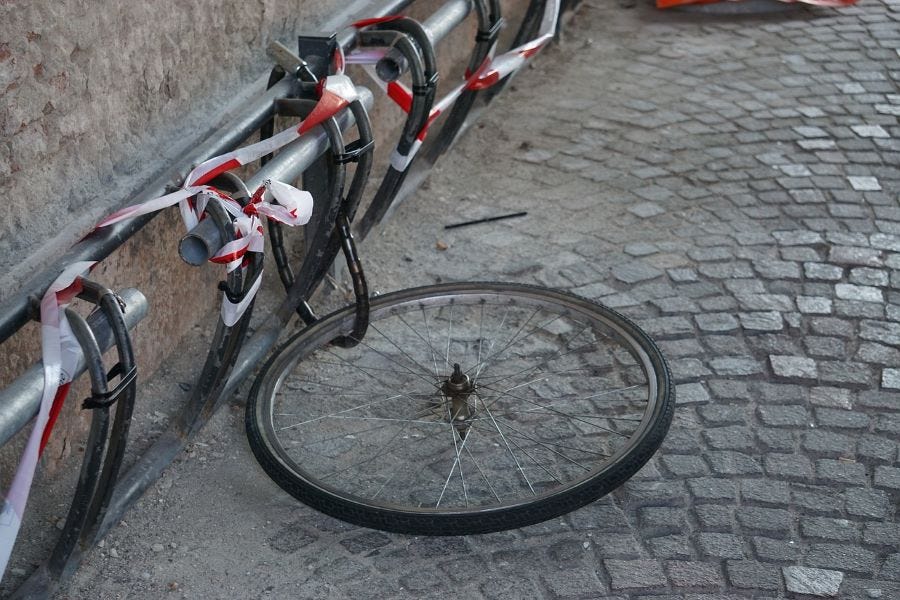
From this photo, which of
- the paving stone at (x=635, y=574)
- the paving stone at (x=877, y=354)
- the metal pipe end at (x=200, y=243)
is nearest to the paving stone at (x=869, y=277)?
the paving stone at (x=877, y=354)

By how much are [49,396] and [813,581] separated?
6.87 ft

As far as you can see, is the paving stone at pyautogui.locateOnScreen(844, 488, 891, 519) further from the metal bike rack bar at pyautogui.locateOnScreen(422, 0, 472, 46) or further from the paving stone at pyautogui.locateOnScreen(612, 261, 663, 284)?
the metal bike rack bar at pyautogui.locateOnScreen(422, 0, 472, 46)

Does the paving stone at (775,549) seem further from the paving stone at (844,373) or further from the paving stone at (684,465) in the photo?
the paving stone at (844,373)

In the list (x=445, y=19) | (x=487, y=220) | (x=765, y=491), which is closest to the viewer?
(x=765, y=491)

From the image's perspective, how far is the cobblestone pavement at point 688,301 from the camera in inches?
127

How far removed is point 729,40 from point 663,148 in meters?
1.70

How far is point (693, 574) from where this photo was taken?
10.4 ft

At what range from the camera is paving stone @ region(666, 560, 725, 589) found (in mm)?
3143

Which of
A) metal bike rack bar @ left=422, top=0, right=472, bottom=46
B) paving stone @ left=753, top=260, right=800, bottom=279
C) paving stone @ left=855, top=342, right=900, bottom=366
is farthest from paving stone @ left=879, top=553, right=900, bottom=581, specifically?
metal bike rack bar @ left=422, top=0, right=472, bottom=46

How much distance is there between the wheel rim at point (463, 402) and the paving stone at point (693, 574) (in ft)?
Answer: 1.12

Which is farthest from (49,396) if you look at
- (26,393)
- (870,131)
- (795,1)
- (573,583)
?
(795,1)

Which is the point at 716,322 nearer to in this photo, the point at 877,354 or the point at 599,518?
the point at 877,354

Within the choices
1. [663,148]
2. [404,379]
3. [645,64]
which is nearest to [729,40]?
[645,64]

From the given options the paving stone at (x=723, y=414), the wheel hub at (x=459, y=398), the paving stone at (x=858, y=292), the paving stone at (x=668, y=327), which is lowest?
the paving stone at (x=858, y=292)
